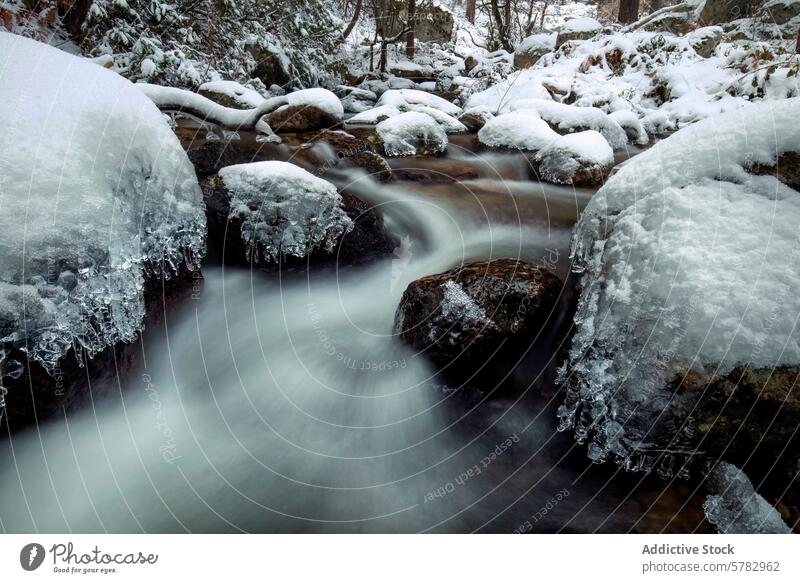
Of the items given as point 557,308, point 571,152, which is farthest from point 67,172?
point 571,152

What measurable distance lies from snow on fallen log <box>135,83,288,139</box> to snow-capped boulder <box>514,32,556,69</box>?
633cm

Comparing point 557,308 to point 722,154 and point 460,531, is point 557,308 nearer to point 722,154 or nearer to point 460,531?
point 722,154

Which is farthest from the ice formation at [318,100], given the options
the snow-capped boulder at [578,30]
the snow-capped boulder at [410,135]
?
the snow-capped boulder at [578,30]

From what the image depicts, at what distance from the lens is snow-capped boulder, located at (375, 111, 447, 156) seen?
4652 mm

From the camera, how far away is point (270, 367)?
252 cm

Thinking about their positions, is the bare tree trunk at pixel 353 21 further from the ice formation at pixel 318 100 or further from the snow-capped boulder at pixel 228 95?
the snow-capped boulder at pixel 228 95

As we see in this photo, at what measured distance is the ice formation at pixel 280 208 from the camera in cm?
298

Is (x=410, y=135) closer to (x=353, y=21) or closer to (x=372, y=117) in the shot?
(x=372, y=117)

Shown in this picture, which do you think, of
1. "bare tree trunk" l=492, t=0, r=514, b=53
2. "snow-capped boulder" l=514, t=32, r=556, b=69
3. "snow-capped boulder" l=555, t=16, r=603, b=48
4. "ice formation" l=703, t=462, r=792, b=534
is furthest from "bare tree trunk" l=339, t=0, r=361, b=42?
"ice formation" l=703, t=462, r=792, b=534

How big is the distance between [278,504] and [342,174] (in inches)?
117

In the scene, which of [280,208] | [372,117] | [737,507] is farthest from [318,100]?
[737,507]

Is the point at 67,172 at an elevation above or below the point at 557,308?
above

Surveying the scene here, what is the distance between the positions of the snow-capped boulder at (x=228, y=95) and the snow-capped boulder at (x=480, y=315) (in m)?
3.55

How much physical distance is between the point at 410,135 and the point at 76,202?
11.6ft
